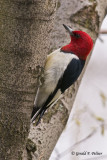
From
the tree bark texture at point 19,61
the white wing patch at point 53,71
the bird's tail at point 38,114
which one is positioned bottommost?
the bird's tail at point 38,114

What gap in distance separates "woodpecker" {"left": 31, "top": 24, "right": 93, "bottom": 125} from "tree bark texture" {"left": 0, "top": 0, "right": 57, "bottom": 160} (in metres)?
0.83

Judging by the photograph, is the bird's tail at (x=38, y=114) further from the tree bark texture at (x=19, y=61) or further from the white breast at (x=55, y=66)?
the tree bark texture at (x=19, y=61)

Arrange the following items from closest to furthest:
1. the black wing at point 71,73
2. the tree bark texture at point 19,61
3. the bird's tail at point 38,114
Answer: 1. the tree bark texture at point 19,61
2. the bird's tail at point 38,114
3. the black wing at point 71,73

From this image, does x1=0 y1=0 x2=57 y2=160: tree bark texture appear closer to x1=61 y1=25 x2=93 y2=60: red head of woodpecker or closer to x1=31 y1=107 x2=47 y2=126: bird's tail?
x1=31 y1=107 x2=47 y2=126: bird's tail

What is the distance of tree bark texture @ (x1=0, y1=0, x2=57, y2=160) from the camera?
6.08ft

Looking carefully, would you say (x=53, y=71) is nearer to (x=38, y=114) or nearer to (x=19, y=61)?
(x=38, y=114)

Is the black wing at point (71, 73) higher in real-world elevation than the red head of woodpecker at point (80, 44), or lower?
lower

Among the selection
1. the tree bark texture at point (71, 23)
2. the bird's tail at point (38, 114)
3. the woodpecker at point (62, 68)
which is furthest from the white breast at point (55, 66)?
the bird's tail at point (38, 114)

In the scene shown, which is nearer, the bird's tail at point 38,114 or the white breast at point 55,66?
the bird's tail at point 38,114

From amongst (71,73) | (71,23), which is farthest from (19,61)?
(71,23)

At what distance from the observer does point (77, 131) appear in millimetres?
3971

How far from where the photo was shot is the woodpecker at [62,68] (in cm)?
291

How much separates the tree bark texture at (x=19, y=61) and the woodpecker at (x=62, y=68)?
0.83 m

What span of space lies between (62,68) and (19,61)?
1131 millimetres
